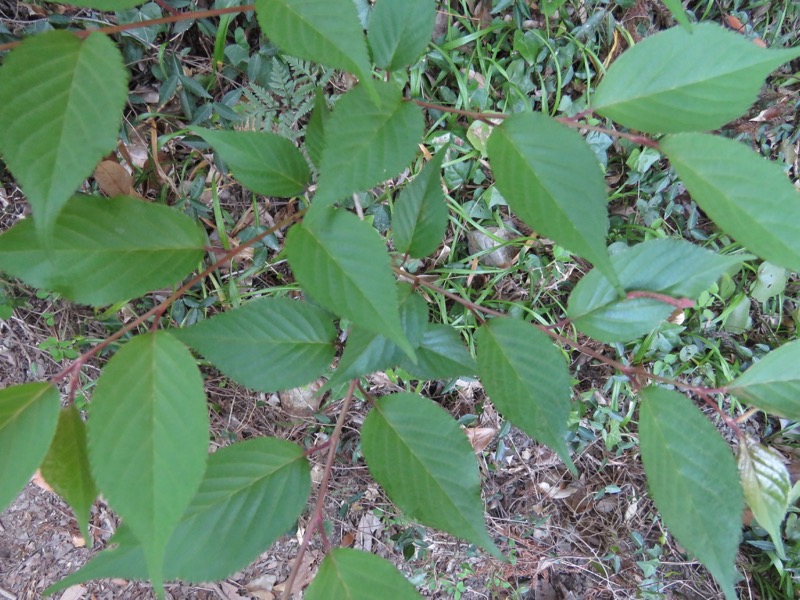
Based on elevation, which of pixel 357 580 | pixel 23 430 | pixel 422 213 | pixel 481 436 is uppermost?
pixel 422 213

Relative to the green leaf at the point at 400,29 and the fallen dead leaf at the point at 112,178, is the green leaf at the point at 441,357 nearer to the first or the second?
the green leaf at the point at 400,29

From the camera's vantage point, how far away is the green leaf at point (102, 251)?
690mm

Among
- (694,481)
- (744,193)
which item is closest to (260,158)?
(744,193)

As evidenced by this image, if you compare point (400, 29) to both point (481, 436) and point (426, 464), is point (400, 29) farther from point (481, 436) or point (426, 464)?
point (481, 436)

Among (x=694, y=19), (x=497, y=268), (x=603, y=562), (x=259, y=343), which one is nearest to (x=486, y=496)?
(x=603, y=562)

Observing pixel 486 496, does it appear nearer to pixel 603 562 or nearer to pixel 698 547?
pixel 603 562

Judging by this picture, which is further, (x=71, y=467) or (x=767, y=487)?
(x=767, y=487)

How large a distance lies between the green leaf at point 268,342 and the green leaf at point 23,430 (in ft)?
0.65

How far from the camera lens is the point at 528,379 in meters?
0.90

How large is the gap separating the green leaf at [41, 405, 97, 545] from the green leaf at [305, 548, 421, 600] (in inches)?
13.6

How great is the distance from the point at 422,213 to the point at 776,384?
0.69 m

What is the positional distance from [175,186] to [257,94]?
35 centimetres

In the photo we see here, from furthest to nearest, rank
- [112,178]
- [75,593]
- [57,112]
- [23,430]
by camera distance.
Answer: [75,593]
[112,178]
[23,430]
[57,112]

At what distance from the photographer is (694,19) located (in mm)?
1714
